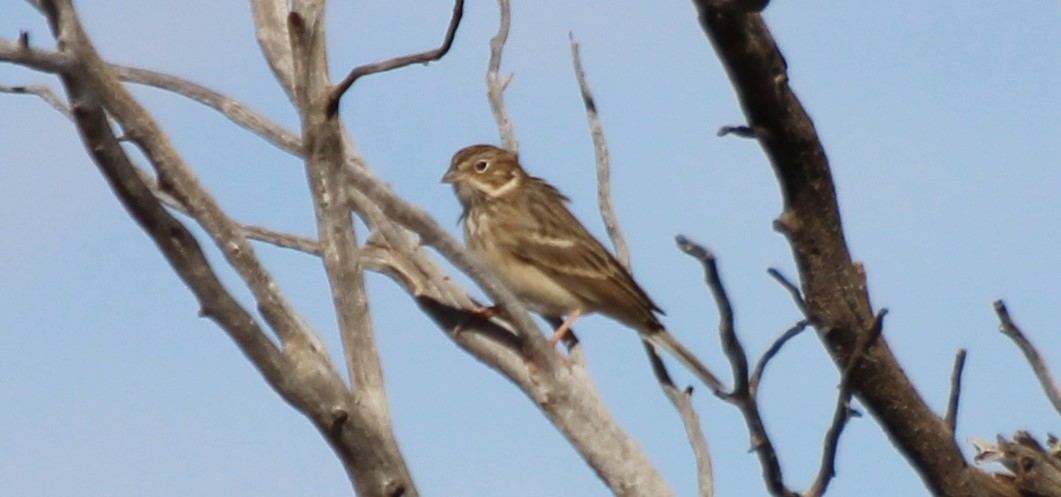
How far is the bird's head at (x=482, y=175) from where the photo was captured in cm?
1208

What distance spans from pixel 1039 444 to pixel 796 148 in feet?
5.65

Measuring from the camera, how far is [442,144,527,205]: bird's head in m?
12.1

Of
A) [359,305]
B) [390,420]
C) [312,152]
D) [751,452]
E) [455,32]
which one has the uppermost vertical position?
[455,32]

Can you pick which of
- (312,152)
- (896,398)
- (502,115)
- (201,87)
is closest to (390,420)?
(312,152)

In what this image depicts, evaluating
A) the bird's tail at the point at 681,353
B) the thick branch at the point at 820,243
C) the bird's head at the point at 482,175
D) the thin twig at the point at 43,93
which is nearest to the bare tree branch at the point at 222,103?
the thin twig at the point at 43,93

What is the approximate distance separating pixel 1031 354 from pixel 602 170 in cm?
212

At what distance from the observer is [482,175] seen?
39.9 feet

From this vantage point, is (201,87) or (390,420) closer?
(390,420)

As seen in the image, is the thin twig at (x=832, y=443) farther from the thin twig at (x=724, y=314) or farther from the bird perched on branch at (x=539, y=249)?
the bird perched on branch at (x=539, y=249)

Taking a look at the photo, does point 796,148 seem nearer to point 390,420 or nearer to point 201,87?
point 390,420

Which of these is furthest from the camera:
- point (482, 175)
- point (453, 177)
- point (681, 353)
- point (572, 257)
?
point (453, 177)

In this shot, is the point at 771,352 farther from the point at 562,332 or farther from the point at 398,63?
the point at 562,332

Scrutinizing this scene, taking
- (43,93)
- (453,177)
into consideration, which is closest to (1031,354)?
(43,93)

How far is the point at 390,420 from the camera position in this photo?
457 cm
